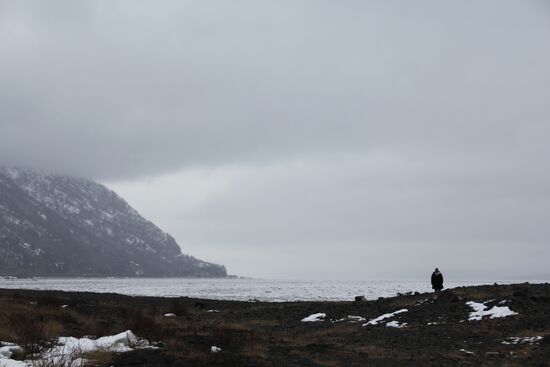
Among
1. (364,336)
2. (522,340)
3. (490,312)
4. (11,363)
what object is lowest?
(364,336)

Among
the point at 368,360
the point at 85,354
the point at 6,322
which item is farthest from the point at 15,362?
the point at 368,360

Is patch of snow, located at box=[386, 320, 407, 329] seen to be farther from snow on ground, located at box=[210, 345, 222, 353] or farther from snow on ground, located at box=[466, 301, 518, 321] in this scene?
snow on ground, located at box=[210, 345, 222, 353]

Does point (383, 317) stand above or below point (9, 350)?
below

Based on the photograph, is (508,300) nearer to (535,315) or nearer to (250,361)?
(535,315)

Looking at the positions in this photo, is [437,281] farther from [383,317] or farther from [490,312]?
[490,312]

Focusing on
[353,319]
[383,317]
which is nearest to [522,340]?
[383,317]

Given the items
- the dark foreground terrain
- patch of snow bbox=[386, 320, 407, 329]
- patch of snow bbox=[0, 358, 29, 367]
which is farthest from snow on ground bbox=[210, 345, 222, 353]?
patch of snow bbox=[386, 320, 407, 329]

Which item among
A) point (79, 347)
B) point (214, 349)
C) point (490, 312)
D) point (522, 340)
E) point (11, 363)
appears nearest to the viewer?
point (11, 363)

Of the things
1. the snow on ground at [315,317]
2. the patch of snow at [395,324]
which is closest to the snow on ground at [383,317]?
the patch of snow at [395,324]

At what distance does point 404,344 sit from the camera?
2370 cm

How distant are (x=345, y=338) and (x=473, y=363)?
8.92 metres

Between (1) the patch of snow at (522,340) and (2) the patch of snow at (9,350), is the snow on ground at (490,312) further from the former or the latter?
(2) the patch of snow at (9,350)

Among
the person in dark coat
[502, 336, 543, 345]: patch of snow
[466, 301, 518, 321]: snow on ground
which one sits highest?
the person in dark coat

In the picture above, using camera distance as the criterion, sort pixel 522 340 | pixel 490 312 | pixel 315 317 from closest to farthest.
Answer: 1. pixel 522 340
2. pixel 490 312
3. pixel 315 317
